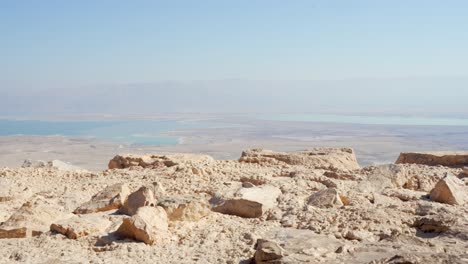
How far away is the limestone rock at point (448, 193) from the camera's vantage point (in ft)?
18.8

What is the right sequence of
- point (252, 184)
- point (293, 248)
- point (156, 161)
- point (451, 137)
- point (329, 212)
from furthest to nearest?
point (451, 137) → point (156, 161) → point (252, 184) → point (329, 212) → point (293, 248)

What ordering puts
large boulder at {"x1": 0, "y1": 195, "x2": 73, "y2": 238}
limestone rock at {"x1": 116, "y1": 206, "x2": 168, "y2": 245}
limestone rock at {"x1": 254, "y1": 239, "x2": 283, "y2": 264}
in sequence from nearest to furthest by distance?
1. limestone rock at {"x1": 254, "y1": 239, "x2": 283, "y2": 264}
2. limestone rock at {"x1": 116, "y1": 206, "x2": 168, "y2": 245}
3. large boulder at {"x1": 0, "y1": 195, "x2": 73, "y2": 238}

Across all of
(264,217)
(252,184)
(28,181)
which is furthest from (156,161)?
(264,217)

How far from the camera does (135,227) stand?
180 inches

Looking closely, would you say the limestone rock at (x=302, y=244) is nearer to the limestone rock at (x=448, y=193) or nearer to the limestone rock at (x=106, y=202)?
the limestone rock at (x=106, y=202)

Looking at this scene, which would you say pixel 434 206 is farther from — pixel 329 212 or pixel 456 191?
pixel 329 212

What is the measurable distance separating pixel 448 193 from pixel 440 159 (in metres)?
3.52

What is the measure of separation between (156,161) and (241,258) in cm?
501

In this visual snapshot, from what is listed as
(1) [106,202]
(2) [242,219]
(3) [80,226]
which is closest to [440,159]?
(2) [242,219]

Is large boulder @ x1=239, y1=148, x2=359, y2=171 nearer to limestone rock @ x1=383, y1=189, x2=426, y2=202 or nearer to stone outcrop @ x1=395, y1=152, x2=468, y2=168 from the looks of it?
stone outcrop @ x1=395, y1=152, x2=468, y2=168

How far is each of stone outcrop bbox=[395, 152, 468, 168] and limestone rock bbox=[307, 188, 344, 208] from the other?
13.9ft

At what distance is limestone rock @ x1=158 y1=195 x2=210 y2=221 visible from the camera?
5.16 meters

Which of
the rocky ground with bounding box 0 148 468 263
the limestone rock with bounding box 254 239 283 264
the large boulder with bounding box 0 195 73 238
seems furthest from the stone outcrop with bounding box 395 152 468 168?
the large boulder with bounding box 0 195 73 238

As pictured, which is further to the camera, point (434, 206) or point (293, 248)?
point (434, 206)
